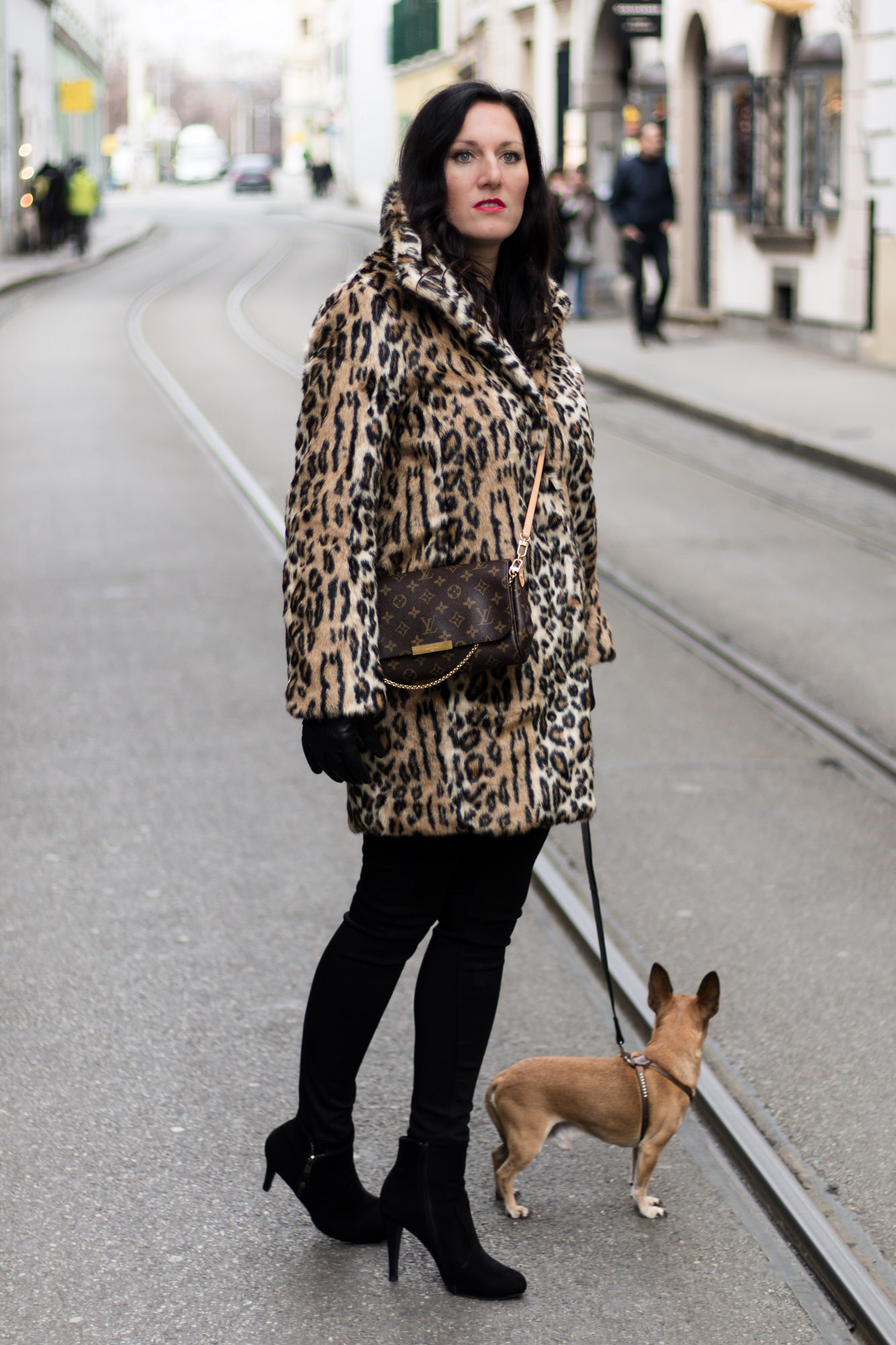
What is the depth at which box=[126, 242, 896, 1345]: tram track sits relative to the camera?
2836 mm

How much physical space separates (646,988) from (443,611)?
1695mm

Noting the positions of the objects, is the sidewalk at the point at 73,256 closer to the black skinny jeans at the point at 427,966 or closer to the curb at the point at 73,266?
the curb at the point at 73,266

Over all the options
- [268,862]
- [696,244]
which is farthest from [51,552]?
[696,244]

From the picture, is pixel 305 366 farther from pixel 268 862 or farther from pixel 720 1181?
pixel 268 862

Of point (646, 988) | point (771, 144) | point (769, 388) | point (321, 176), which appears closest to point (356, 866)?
point (646, 988)

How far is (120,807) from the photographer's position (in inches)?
210

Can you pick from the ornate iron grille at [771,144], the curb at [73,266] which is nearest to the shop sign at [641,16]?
the ornate iron grille at [771,144]

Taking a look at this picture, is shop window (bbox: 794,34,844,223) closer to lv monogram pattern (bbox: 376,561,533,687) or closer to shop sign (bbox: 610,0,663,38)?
shop sign (bbox: 610,0,663,38)

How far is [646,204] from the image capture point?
18.7m

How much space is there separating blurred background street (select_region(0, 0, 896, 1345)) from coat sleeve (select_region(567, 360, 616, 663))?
99cm

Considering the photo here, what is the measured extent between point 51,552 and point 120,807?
14.0 feet

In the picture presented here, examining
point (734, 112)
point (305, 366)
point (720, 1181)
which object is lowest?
point (720, 1181)

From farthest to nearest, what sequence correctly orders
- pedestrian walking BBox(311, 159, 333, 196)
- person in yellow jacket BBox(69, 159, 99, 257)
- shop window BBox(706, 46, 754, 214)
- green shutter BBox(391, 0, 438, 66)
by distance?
pedestrian walking BBox(311, 159, 333, 196)
green shutter BBox(391, 0, 438, 66)
person in yellow jacket BBox(69, 159, 99, 257)
shop window BBox(706, 46, 754, 214)

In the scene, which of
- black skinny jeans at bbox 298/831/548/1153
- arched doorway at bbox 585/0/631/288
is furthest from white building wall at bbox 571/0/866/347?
black skinny jeans at bbox 298/831/548/1153
